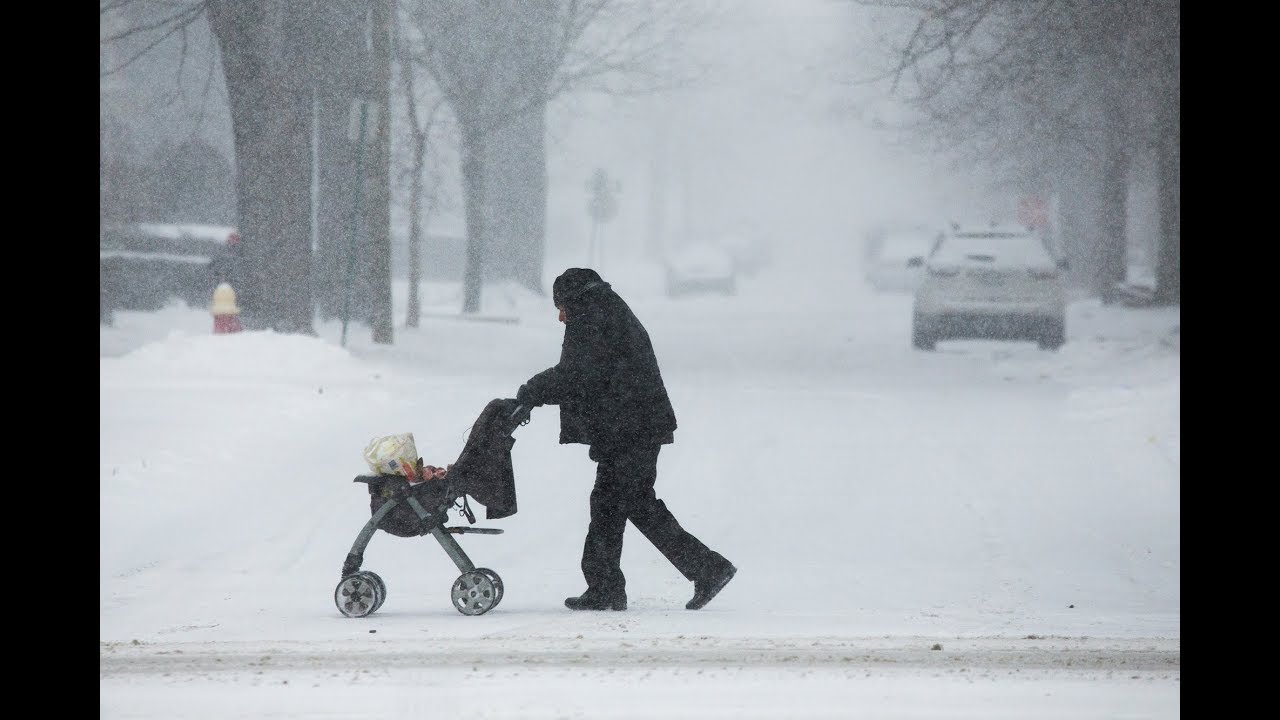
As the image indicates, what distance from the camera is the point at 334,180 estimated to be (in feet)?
68.5

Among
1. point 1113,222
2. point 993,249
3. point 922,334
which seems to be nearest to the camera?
point 993,249

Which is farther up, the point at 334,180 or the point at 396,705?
the point at 334,180

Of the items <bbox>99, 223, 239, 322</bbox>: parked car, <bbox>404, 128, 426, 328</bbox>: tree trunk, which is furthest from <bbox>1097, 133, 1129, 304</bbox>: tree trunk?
<bbox>99, 223, 239, 322</bbox>: parked car

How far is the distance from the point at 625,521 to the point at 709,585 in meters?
0.53

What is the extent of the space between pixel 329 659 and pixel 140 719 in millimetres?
1019

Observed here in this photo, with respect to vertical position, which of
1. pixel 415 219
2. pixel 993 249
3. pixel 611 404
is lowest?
pixel 611 404

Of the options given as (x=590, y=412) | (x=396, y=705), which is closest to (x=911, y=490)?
(x=590, y=412)

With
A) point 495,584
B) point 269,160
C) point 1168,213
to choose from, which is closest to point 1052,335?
point 1168,213

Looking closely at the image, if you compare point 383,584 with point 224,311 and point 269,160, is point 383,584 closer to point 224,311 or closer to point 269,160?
point 224,311

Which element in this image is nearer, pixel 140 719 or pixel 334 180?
pixel 140 719

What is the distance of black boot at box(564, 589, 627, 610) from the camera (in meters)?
7.62

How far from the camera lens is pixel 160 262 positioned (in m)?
22.9
